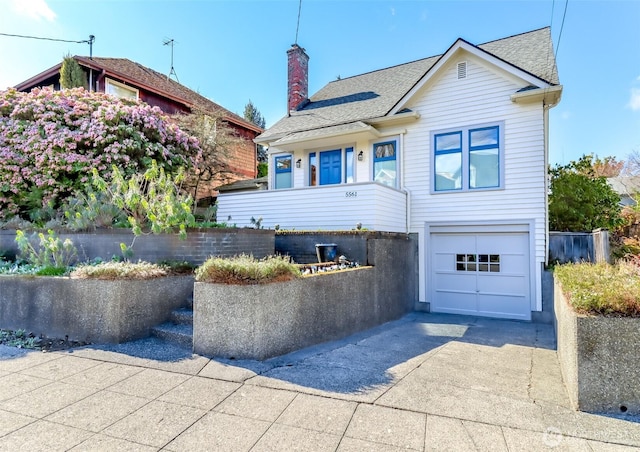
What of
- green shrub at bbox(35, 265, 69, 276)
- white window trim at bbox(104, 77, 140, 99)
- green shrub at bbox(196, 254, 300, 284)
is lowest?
green shrub at bbox(35, 265, 69, 276)

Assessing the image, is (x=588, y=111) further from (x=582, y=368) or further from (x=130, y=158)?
(x=130, y=158)

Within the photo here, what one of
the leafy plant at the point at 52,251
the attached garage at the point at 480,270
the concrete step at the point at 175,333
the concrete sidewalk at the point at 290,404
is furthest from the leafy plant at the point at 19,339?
the attached garage at the point at 480,270

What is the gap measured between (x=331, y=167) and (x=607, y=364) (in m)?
9.45

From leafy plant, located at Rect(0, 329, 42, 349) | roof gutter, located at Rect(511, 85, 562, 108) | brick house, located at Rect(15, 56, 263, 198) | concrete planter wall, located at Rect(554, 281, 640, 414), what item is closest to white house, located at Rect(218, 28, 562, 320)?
roof gutter, located at Rect(511, 85, 562, 108)

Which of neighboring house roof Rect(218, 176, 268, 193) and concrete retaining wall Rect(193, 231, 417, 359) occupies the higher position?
neighboring house roof Rect(218, 176, 268, 193)

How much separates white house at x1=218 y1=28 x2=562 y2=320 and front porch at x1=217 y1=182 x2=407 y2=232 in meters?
0.03

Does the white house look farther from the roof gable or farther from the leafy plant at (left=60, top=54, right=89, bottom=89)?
the leafy plant at (left=60, top=54, right=89, bottom=89)

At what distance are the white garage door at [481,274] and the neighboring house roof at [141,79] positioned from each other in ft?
36.9

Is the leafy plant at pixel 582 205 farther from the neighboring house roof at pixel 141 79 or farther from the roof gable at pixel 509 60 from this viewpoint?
the neighboring house roof at pixel 141 79

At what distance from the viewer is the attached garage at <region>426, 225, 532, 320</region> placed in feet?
30.6

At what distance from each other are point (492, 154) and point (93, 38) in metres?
17.3

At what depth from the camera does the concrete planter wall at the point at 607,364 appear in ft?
10.2

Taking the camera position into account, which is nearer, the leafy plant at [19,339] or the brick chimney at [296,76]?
the leafy plant at [19,339]

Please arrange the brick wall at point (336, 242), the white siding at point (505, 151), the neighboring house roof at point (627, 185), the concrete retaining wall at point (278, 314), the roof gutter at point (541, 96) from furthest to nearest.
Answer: the neighboring house roof at point (627, 185)
the white siding at point (505, 151)
the roof gutter at point (541, 96)
the brick wall at point (336, 242)
the concrete retaining wall at point (278, 314)
